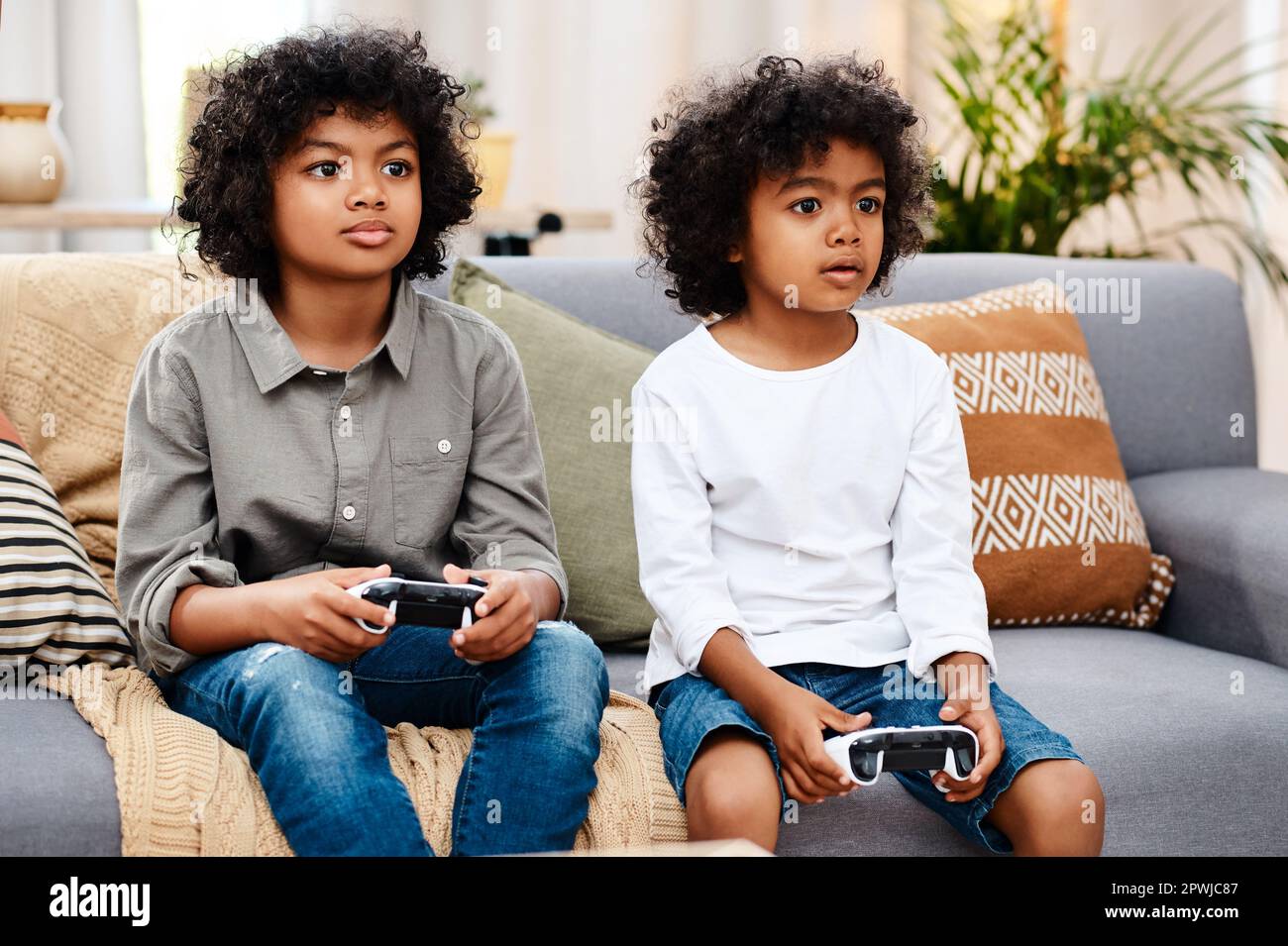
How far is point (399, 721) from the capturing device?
4.48 ft

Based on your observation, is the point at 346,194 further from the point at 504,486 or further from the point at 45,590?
the point at 45,590

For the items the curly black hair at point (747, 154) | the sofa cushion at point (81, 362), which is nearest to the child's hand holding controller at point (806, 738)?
the curly black hair at point (747, 154)

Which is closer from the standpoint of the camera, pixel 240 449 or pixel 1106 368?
pixel 240 449

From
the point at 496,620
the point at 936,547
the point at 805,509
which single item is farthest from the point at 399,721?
the point at 936,547

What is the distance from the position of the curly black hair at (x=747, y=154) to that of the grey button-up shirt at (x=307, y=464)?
25 cm

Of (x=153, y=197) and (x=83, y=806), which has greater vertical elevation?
(x=153, y=197)

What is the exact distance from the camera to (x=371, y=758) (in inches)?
45.8

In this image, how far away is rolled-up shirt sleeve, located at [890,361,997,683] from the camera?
132cm

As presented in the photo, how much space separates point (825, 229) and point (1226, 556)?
742 mm

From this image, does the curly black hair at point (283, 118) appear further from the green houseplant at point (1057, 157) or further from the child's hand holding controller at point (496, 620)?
the green houseplant at point (1057, 157)
